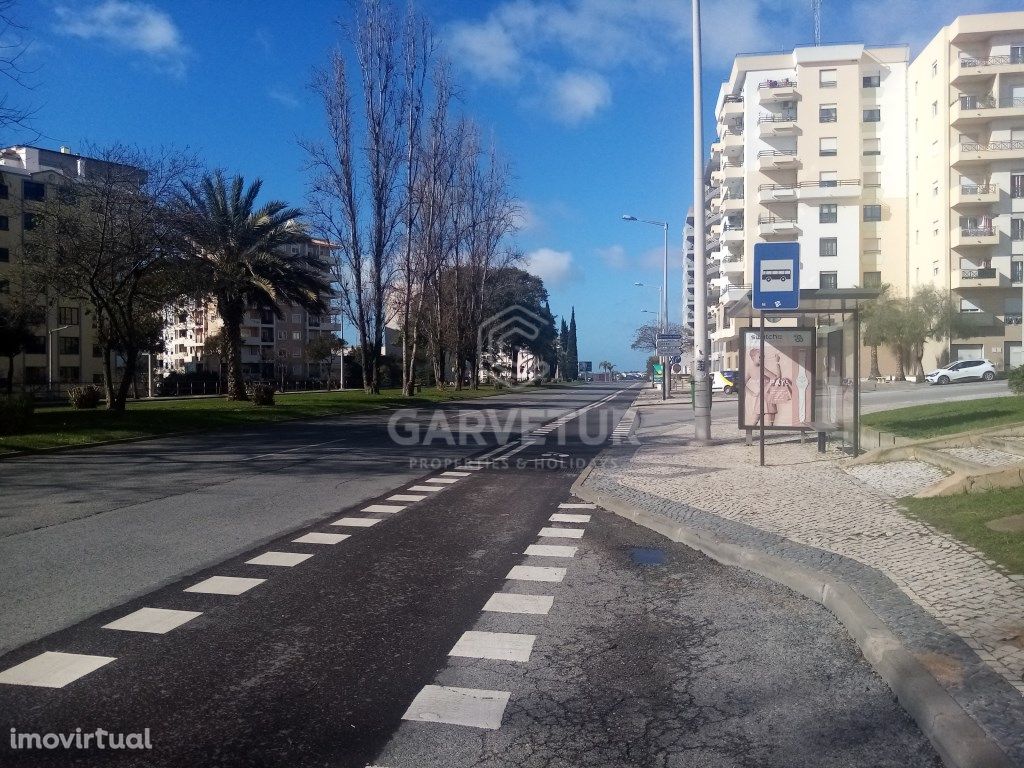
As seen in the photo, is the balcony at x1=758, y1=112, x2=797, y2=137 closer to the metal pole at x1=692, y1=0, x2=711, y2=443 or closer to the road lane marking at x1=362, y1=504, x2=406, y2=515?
the metal pole at x1=692, y1=0, x2=711, y2=443

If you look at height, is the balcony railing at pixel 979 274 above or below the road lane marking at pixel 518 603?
above

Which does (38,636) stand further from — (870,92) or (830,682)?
(870,92)

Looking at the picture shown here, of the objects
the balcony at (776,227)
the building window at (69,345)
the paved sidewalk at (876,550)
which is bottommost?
the paved sidewalk at (876,550)

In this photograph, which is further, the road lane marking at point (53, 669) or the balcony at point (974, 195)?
the balcony at point (974, 195)

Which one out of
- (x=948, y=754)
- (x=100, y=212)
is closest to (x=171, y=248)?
(x=100, y=212)

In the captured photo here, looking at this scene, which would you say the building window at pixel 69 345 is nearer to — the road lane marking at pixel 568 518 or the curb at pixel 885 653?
the road lane marking at pixel 568 518

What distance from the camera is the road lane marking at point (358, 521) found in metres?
8.60

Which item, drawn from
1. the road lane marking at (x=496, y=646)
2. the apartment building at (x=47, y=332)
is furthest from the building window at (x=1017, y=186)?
the apartment building at (x=47, y=332)

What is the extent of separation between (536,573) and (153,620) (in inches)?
115

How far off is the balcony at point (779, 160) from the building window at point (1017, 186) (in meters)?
13.3

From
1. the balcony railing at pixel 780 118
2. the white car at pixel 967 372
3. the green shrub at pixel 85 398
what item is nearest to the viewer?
the green shrub at pixel 85 398

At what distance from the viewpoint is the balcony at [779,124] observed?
5600 cm

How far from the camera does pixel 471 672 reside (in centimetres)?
436

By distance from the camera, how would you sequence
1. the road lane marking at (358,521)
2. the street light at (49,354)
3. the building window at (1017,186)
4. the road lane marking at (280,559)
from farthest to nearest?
the street light at (49,354), the building window at (1017,186), the road lane marking at (358,521), the road lane marking at (280,559)
